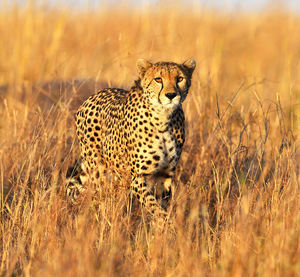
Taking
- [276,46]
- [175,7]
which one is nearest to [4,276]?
[175,7]

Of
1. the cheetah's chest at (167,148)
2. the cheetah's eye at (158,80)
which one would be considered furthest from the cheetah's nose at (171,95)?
the cheetah's chest at (167,148)

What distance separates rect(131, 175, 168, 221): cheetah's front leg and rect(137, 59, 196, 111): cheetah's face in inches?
15.7

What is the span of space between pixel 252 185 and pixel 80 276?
4.46ft

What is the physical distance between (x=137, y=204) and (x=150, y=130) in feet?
1.53

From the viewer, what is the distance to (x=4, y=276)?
89.7 inches

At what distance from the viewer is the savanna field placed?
2.25m

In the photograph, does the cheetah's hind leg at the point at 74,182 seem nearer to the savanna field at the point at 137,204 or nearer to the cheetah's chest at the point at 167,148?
the savanna field at the point at 137,204

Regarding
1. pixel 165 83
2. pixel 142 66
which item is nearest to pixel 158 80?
pixel 165 83

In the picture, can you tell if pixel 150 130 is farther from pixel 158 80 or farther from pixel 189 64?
pixel 189 64

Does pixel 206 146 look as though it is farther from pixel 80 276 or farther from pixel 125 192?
pixel 80 276

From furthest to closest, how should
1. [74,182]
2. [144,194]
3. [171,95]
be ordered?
[74,182]
[144,194]
[171,95]

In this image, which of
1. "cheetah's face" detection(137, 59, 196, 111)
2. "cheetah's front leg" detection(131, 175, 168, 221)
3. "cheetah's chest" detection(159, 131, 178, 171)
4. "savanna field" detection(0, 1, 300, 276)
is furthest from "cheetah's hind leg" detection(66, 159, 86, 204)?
"cheetah's face" detection(137, 59, 196, 111)

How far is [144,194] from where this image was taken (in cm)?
307

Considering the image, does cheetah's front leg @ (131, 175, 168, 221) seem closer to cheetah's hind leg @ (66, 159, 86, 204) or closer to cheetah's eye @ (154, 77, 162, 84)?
cheetah's hind leg @ (66, 159, 86, 204)
